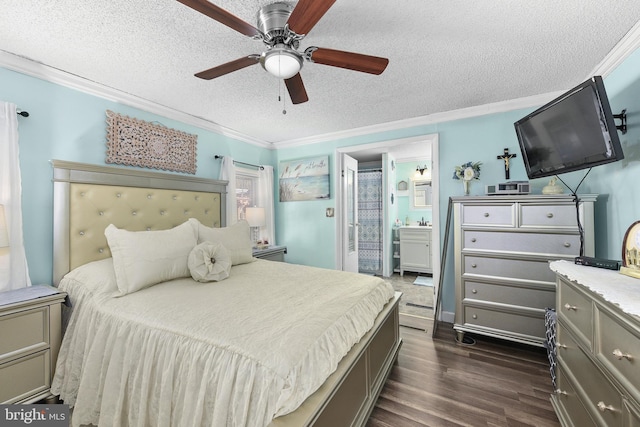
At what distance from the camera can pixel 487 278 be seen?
250cm

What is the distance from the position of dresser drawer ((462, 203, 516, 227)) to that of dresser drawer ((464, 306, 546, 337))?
82 cm

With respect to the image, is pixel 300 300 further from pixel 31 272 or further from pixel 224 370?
pixel 31 272

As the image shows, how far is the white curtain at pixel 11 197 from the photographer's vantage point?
5.93ft

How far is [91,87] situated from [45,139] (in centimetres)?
59

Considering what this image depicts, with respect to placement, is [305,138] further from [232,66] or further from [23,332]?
[23,332]

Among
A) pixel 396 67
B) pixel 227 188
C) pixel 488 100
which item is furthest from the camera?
pixel 227 188

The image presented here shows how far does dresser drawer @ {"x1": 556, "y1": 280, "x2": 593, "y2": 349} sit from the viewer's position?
125 centimetres

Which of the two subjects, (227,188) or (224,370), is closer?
(224,370)

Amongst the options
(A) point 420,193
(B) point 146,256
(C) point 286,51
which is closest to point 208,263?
(B) point 146,256

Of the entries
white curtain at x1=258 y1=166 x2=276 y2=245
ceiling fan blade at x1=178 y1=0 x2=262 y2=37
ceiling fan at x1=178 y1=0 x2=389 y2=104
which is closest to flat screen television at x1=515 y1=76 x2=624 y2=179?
ceiling fan at x1=178 y1=0 x2=389 y2=104

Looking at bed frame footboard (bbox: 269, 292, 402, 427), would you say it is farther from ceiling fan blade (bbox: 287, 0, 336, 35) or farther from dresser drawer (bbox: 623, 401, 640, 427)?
ceiling fan blade (bbox: 287, 0, 336, 35)

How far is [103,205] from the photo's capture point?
227cm

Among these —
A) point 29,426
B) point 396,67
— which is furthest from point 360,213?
point 29,426

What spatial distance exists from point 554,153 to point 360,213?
11.8 feet
